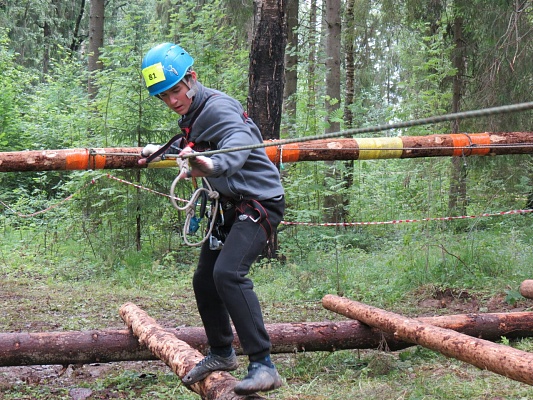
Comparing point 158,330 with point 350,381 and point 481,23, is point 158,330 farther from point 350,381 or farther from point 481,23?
point 481,23

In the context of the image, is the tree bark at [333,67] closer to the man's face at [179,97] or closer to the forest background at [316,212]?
the forest background at [316,212]

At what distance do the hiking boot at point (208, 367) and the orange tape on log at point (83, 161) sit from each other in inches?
177

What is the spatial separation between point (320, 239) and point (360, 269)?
2.42m

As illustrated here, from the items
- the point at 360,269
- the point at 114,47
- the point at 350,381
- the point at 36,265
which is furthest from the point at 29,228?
the point at 350,381

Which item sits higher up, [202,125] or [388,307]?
[202,125]

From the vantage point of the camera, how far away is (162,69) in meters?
3.85

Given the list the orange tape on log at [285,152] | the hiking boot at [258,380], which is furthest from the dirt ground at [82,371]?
the orange tape on log at [285,152]

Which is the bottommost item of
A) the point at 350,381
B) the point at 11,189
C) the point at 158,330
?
the point at 350,381

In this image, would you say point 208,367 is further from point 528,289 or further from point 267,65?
point 267,65

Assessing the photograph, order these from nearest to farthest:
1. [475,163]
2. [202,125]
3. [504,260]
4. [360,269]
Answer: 1. [202,125]
2. [504,260]
3. [360,269]
4. [475,163]

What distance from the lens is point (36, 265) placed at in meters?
11.4

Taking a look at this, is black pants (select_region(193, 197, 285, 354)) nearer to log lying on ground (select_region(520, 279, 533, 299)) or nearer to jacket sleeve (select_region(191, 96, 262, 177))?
jacket sleeve (select_region(191, 96, 262, 177))

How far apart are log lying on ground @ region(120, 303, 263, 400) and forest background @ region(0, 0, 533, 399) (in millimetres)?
530

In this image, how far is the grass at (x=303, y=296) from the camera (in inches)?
211
